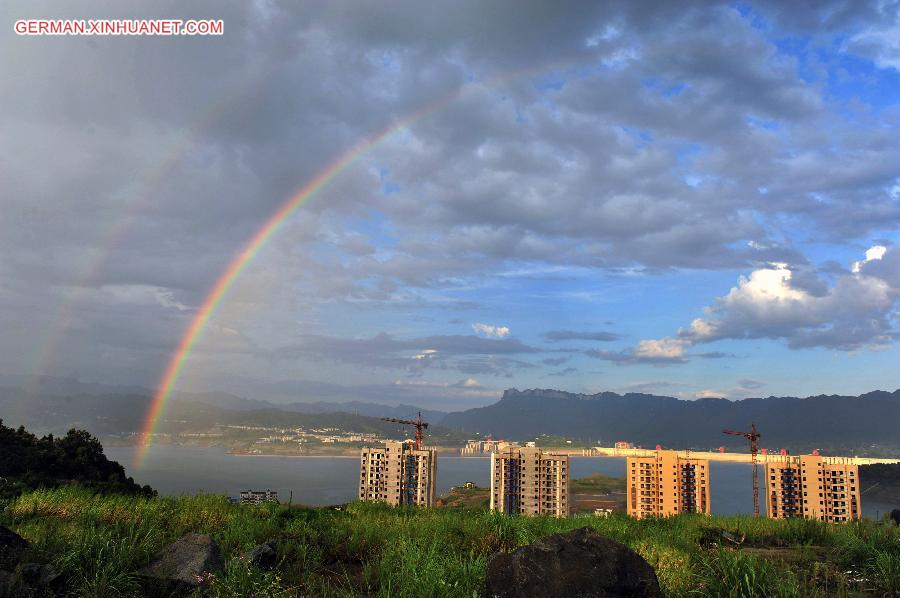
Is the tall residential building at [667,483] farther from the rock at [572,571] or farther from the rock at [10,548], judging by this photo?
the rock at [10,548]

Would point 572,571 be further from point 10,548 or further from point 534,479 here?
point 534,479

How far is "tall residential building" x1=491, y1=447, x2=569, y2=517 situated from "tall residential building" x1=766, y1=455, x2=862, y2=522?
4187 cm

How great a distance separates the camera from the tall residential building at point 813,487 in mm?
116188

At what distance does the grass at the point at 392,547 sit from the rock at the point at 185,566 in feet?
0.74

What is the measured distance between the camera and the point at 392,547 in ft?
30.1

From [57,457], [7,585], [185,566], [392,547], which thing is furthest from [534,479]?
[7,585]

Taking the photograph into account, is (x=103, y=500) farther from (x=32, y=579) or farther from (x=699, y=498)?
(x=699, y=498)

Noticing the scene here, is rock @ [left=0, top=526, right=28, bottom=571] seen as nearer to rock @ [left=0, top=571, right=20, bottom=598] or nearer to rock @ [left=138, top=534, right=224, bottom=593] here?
rock @ [left=0, top=571, right=20, bottom=598]

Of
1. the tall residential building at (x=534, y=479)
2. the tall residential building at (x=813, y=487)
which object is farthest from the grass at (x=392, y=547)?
the tall residential building at (x=813, y=487)

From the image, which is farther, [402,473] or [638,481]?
[638,481]

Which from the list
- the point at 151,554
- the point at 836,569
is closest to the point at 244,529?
the point at 151,554

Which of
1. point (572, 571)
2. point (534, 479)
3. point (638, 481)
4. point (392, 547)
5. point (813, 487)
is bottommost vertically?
point (638, 481)

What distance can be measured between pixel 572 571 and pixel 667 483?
141 m

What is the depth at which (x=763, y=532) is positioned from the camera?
12.5 meters
